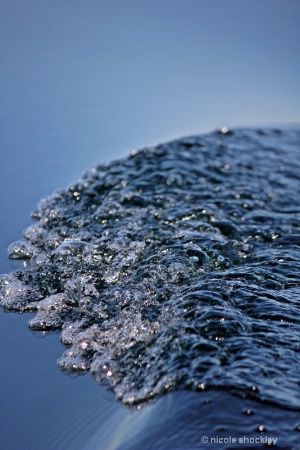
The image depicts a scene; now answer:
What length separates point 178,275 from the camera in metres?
2.12

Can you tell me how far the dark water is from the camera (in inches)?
61.9

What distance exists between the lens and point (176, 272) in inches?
84.0

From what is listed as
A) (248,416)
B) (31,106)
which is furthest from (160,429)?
(31,106)

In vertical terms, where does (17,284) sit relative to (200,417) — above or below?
above

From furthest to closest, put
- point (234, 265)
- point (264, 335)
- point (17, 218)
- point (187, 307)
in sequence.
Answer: point (17, 218)
point (234, 265)
point (187, 307)
point (264, 335)

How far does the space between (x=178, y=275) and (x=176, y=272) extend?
0.02m

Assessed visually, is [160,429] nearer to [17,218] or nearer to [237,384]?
[237,384]

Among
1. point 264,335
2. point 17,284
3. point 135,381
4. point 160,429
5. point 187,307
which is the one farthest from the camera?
point 17,284

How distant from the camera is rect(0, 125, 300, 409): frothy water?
5.29ft

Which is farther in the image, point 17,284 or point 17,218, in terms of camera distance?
point 17,218

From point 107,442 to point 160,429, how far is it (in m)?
0.14

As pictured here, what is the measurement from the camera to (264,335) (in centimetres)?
171

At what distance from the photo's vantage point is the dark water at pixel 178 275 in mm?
1571

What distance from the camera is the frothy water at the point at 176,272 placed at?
5.29 ft
